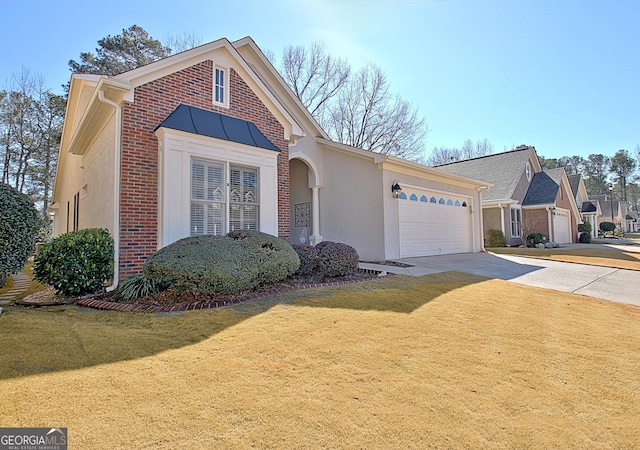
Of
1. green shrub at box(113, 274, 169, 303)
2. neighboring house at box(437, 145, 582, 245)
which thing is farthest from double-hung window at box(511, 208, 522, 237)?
green shrub at box(113, 274, 169, 303)

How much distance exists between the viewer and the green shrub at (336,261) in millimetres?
7457

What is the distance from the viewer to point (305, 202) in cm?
1327

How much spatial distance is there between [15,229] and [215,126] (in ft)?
13.8

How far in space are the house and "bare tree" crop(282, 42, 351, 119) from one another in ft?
41.1

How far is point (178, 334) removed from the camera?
151 inches

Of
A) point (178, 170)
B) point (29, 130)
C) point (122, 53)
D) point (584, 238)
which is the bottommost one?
point (584, 238)

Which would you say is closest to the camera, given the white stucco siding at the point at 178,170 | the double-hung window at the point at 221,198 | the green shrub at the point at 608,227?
the white stucco siding at the point at 178,170

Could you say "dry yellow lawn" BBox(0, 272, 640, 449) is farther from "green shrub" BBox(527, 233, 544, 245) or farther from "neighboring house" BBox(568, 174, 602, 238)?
"neighboring house" BBox(568, 174, 602, 238)

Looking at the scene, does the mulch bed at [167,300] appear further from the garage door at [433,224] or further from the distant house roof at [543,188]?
the distant house roof at [543,188]

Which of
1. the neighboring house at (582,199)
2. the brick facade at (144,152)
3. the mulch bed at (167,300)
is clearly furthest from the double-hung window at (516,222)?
the brick facade at (144,152)

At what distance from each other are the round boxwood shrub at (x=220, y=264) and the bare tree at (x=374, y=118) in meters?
21.3

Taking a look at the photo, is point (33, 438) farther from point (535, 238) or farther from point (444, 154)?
point (444, 154)

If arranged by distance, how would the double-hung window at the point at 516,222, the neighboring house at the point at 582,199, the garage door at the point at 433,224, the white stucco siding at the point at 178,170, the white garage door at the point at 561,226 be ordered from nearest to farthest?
the white stucco siding at the point at 178,170
the garage door at the point at 433,224
the double-hung window at the point at 516,222
the white garage door at the point at 561,226
the neighboring house at the point at 582,199

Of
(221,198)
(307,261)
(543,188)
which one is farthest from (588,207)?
(221,198)
